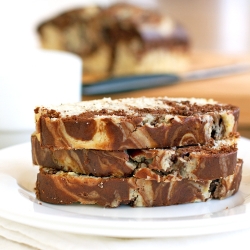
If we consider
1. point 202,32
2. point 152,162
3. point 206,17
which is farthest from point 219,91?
point 206,17

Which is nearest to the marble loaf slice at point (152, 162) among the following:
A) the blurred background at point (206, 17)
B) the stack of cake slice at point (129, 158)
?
the stack of cake slice at point (129, 158)

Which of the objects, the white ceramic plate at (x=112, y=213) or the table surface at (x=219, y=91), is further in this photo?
the table surface at (x=219, y=91)

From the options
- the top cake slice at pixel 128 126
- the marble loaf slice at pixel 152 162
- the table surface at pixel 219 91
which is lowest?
the table surface at pixel 219 91

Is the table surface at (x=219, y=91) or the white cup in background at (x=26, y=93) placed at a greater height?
the white cup in background at (x=26, y=93)

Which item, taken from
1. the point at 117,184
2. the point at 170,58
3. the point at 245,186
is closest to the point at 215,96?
the point at 170,58

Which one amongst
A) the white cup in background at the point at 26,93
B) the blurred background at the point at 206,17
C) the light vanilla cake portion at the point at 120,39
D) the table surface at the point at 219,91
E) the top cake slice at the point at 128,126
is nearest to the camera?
the top cake slice at the point at 128,126

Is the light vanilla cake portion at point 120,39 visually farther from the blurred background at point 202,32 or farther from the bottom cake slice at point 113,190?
the bottom cake slice at point 113,190
